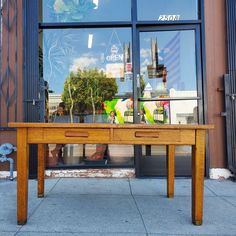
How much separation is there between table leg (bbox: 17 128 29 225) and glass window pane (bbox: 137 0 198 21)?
9.62ft

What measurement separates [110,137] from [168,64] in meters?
2.58

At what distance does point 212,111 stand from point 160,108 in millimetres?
778

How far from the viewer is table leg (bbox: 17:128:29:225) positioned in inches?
107

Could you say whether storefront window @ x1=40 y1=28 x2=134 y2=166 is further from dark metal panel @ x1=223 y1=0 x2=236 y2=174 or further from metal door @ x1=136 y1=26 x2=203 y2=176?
dark metal panel @ x1=223 y1=0 x2=236 y2=174

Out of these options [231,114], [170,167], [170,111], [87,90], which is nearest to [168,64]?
[170,111]

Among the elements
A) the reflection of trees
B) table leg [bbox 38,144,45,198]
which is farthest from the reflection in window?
table leg [bbox 38,144,45,198]

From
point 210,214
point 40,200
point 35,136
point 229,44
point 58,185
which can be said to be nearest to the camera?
point 35,136

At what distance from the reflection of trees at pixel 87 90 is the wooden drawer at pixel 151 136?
2.18m

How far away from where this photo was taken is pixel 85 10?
493 centimetres

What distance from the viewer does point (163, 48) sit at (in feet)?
16.1

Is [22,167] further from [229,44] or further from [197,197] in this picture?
[229,44]

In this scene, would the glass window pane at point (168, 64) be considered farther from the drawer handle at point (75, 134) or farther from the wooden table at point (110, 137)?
the drawer handle at point (75, 134)

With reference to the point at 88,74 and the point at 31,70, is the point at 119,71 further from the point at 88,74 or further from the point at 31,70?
the point at 31,70

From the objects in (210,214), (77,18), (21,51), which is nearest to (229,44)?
(77,18)
